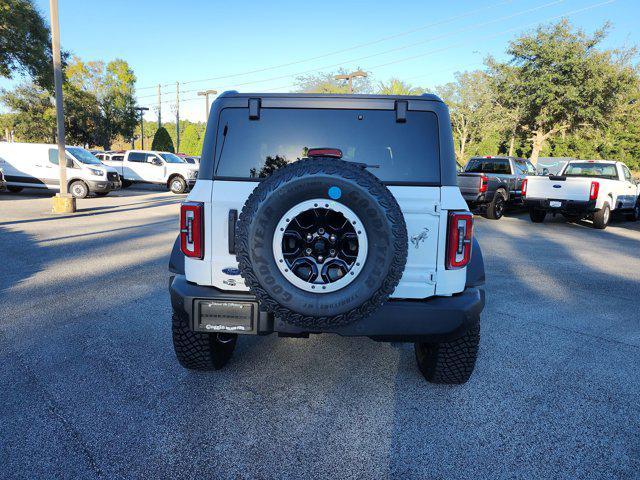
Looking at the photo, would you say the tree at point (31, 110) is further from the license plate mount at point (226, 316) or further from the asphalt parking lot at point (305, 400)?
the license plate mount at point (226, 316)

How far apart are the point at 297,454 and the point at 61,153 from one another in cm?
1306

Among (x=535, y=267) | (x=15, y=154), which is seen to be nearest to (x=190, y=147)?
(x=15, y=154)

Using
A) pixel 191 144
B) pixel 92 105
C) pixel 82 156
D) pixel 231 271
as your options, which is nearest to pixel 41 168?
pixel 82 156

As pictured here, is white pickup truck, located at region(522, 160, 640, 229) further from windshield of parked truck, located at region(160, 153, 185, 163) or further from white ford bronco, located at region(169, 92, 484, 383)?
windshield of parked truck, located at region(160, 153, 185, 163)

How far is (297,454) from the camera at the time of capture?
8.24 feet

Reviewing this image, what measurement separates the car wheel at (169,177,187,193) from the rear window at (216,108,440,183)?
66.7ft

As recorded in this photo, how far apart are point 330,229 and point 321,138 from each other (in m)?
0.78

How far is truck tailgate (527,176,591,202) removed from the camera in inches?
479

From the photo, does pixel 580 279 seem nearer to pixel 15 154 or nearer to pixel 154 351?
pixel 154 351

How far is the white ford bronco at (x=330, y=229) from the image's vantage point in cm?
244

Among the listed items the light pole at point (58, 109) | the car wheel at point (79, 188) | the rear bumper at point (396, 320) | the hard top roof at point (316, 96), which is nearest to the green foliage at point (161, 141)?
the car wheel at point (79, 188)

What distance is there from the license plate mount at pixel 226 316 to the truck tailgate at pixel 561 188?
39.2ft

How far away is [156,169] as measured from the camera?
73.5 feet

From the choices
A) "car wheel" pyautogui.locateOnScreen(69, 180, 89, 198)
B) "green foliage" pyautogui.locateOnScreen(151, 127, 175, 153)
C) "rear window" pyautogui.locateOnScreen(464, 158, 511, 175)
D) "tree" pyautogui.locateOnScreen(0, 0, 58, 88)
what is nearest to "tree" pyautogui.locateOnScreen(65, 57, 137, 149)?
"green foliage" pyautogui.locateOnScreen(151, 127, 175, 153)
